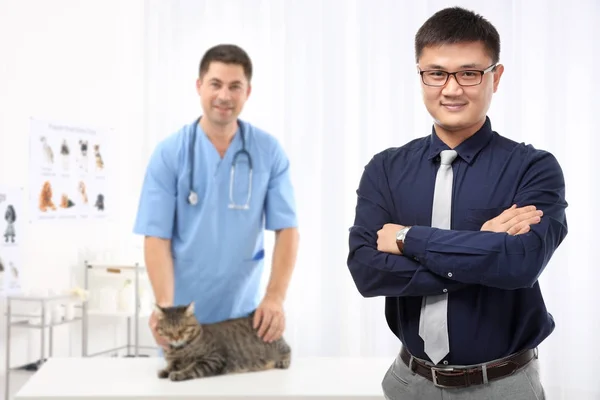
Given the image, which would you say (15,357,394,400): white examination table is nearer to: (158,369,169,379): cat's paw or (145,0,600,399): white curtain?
(158,369,169,379): cat's paw

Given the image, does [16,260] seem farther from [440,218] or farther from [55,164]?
[440,218]

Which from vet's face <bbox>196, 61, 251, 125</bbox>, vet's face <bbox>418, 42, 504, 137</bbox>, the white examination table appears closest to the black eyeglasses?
vet's face <bbox>418, 42, 504, 137</bbox>

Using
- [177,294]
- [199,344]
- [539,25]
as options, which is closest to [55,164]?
[177,294]

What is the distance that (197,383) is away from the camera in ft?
5.91

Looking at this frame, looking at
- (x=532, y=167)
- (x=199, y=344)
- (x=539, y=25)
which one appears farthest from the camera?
(x=539, y=25)

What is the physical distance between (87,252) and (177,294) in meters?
1.41

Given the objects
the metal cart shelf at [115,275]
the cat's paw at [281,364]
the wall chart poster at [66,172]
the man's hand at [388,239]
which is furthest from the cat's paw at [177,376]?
the wall chart poster at [66,172]

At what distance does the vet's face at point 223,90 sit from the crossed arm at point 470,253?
0.99 m

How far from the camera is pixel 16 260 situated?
295 centimetres

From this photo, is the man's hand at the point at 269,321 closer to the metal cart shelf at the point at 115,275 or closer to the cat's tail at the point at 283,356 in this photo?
the cat's tail at the point at 283,356

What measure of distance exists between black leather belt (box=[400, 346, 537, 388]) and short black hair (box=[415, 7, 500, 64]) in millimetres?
519

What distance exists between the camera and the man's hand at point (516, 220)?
1071 millimetres

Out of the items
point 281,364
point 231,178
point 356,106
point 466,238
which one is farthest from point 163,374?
point 356,106

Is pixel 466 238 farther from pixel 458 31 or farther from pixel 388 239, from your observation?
pixel 458 31
